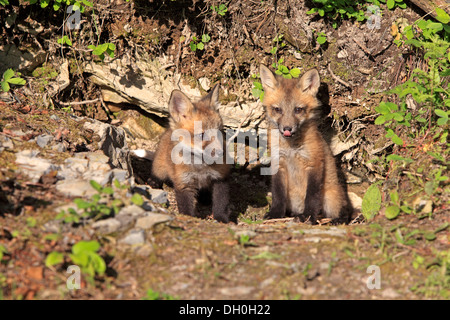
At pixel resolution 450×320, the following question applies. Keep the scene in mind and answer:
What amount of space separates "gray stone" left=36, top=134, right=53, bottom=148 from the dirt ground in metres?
0.09

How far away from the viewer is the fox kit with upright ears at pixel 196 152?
15.8ft

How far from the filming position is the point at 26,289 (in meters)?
2.57

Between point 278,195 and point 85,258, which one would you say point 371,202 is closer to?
point 278,195

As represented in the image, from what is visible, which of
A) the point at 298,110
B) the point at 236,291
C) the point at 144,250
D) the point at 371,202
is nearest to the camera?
the point at 236,291

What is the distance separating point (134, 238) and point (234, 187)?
3.53 meters

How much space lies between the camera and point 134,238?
305cm

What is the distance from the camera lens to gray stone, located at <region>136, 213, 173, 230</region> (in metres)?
3.20

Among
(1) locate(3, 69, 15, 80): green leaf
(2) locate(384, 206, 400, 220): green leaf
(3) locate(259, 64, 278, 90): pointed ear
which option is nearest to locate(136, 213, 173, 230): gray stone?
(2) locate(384, 206, 400, 220): green leaf

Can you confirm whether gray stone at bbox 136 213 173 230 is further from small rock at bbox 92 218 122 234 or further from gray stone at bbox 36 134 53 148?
gray stone at bbox 36 134 53 148

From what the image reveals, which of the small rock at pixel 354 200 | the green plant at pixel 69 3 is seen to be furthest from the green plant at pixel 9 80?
the small rock at pixel 354 200

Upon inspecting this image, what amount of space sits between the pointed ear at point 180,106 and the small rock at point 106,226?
2.01m

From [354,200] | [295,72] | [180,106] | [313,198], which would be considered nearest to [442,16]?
[295,72]
